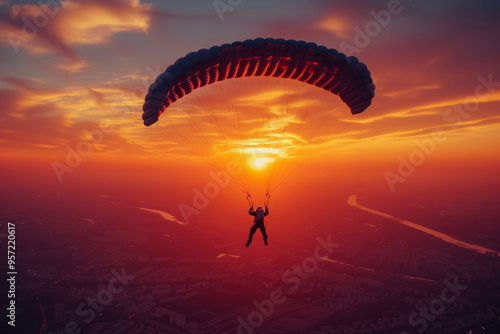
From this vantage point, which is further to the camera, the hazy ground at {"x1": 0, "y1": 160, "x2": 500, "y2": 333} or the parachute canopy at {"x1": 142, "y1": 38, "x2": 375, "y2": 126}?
the hazy ground at {"x1": 0, "y1": 160, "x2": 500, "y2": 333}

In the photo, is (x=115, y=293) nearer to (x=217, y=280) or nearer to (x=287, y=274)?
(x=217, y=280)

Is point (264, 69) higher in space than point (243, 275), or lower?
higher

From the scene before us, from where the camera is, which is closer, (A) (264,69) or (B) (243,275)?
(A) (264,69)

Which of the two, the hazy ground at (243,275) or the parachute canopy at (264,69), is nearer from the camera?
the parachute canopy at (264,69)

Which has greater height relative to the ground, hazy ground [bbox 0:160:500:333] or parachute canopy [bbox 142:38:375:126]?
parachute canopy [bbox 142:38:375:126]

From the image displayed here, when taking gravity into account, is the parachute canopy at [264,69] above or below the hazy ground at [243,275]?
above

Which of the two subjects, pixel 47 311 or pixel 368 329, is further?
pixel 47 311

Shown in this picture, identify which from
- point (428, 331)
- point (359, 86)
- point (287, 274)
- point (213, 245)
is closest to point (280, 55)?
point (359, 86)

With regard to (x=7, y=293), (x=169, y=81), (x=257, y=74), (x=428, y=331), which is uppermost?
(x=257, y=74)
